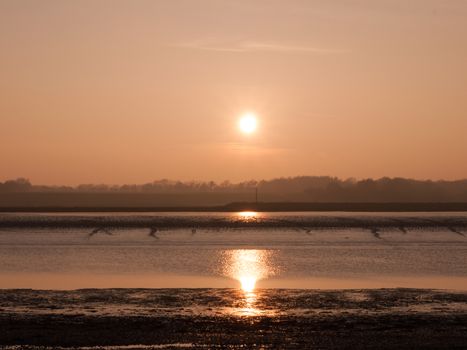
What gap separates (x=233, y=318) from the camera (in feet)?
81.3

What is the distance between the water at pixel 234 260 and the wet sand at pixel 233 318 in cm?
376

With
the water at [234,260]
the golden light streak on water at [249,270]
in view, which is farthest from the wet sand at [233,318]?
the water at [234,260]

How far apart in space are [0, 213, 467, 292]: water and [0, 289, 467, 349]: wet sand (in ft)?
12.3

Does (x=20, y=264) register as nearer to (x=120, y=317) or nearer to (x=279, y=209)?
(x=120, y=317)

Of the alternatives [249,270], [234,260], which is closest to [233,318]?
[249,270]

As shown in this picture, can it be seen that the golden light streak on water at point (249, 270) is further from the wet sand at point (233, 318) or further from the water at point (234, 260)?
the wet sand at point (233, 318)

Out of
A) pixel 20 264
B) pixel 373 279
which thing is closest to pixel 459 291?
pixel 373 279

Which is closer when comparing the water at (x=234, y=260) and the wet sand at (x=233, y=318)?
the wet sand at (x=233, y=318)

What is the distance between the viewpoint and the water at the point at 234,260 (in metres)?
36.5

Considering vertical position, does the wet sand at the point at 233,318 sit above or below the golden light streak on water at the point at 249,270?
below

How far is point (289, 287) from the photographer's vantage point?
33.9m

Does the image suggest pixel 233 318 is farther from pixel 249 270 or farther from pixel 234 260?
pixel 234 260

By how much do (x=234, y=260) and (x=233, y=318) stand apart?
23.7 meters

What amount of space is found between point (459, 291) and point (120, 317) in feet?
49.7
